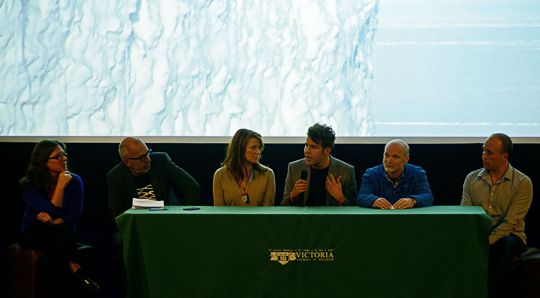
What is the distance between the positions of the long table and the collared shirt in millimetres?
474

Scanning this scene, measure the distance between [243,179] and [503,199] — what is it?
1.58 metres

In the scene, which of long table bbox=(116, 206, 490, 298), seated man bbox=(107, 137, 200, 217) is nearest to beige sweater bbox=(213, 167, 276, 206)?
seated man bbox=(107, 137, 200, 217)

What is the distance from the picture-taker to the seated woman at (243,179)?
5.53m

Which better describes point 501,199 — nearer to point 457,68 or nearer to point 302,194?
point 302,194

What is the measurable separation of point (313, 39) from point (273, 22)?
0.31 m

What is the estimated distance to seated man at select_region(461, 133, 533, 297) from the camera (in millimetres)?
5074

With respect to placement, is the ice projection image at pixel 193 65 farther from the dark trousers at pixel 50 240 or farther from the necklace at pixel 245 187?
the dark trousers at pixel 50 240

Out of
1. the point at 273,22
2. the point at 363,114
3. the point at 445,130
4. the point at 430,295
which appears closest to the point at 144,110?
the point at 273,22

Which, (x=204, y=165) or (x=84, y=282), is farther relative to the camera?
(x=204, y=165)

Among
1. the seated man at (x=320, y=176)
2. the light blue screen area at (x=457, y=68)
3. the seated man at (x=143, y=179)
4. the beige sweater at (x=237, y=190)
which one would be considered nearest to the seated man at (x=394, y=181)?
the seated man at (x=320, y=176)

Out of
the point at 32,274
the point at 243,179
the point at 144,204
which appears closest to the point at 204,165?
the point at 243,179

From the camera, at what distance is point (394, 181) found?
5.36 metres

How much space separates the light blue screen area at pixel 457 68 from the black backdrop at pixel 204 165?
18cm

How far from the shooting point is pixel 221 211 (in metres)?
4.89
